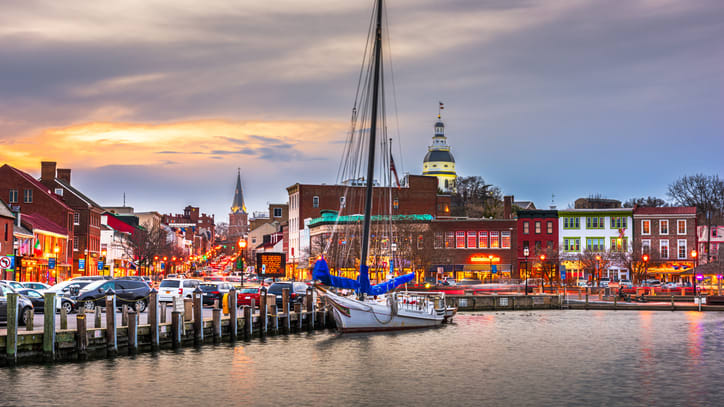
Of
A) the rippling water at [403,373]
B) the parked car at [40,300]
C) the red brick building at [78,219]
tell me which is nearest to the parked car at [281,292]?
the rippling water at [403,373]

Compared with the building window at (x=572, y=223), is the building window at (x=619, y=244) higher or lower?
lower

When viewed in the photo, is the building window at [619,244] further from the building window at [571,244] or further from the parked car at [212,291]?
the parked car at [212,291]

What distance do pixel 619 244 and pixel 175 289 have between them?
3210 inches

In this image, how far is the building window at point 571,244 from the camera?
132 m

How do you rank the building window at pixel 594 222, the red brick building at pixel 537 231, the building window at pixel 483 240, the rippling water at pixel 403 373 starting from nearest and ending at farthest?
the rippling water at pixel 403 373, the building window at pixel 594 222, the red brick building at pixel 537 231, the building window at pixel 483 240

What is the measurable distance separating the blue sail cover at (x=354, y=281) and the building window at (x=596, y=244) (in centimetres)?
7842

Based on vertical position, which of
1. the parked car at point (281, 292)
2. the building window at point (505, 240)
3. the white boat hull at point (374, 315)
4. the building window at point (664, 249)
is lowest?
the white boat hull at point (374, 315)

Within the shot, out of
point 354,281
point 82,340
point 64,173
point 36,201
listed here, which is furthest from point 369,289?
point 64,173

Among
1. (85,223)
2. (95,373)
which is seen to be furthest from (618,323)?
(85,223)

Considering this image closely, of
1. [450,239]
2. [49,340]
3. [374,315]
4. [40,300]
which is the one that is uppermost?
[450,239]

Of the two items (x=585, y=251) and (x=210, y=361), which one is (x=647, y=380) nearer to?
(x=210, y=361)

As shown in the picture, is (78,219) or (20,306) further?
(78,219)

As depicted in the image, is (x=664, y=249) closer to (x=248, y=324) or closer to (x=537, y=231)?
(x=537, y=231)

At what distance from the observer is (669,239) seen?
126438 mm
